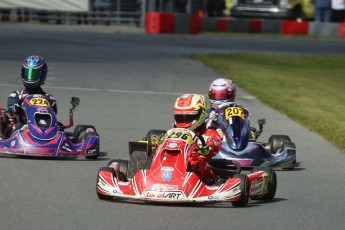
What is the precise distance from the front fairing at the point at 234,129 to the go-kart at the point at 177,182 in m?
2.03

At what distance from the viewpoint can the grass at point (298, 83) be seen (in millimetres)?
15570

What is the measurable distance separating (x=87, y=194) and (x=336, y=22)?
2797cm

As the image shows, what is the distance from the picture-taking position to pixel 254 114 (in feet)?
52.3

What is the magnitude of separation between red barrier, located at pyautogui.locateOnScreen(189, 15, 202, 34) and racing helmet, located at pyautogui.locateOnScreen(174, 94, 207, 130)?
24.6 meters

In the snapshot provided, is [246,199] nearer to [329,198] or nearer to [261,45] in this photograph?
[329,198]

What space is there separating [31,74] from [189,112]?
303cm

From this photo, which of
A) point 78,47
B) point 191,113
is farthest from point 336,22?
point 191,113

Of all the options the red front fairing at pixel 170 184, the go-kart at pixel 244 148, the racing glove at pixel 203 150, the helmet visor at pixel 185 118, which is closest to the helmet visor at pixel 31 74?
the go-kart at pixel 244 148

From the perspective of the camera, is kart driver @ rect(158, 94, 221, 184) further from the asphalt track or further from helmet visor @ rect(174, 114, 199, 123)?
the asphalt track

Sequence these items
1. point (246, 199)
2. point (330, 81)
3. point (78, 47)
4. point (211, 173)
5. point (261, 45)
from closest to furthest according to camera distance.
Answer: point (246, 199) < point (211, 173) < point (330, 81) < point (78, 47) < point (261, 45)

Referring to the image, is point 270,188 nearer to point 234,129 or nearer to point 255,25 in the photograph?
point 234,129

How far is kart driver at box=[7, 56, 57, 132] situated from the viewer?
11.2 meters

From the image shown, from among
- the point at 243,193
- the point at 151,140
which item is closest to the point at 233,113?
the point at 151,140

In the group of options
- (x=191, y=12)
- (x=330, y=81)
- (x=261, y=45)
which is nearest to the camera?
(x=330, y=81)
